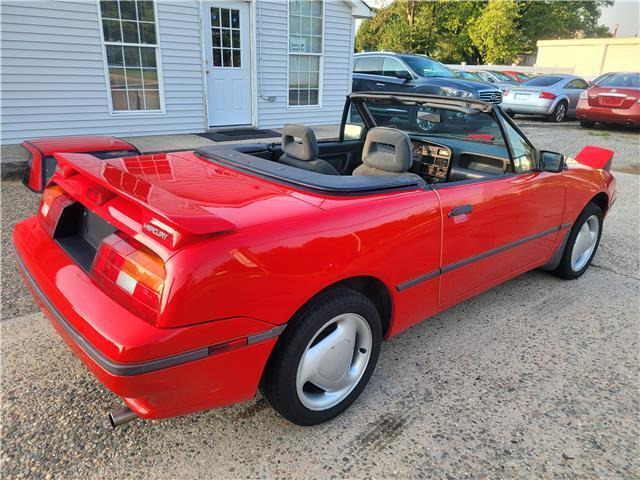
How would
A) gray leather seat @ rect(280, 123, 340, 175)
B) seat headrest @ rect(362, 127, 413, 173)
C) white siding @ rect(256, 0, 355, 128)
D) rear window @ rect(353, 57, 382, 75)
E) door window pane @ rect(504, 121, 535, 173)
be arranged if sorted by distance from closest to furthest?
seat headrest @ rect(362, 127, 413, 173), gray leather seat @ rect(280, 123, 340, 175), door window pane @ rect(504, 121, 535, 173), white siding @ rect(256, 0, 355, 128), rear window @ rect(353, 57, 382, 75)

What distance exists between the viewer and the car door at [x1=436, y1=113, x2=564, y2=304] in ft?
8.81

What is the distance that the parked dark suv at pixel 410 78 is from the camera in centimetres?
1088

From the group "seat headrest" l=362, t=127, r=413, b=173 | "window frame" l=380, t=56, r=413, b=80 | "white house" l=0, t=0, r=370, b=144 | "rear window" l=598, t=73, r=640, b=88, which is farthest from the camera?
"rear window" l=598, t=73, r=640, b=88

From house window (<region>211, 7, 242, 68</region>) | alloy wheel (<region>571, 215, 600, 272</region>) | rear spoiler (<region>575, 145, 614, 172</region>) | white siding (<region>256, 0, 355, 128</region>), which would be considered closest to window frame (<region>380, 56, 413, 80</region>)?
→ white siding (<region>256, 0, 355, 128</region>)

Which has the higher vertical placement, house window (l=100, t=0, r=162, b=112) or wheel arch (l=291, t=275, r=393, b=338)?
house window (l=100, t=0, r=162, b=112)

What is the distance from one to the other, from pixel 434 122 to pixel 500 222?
0.96 metres

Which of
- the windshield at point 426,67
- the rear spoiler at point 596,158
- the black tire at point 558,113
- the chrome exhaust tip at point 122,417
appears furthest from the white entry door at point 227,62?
the black tire at point 558,113

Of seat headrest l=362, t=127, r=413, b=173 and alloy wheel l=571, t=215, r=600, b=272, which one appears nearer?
seat headrest l=362, t=127, r=413, b=173

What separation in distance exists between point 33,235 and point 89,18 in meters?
6.41

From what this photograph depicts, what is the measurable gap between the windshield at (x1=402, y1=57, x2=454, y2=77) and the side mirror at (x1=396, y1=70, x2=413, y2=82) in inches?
9.1

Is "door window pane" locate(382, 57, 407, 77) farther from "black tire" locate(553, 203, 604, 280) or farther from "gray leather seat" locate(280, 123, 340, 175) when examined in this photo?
"gray leather seat" locate(280, 123, 340, 175)

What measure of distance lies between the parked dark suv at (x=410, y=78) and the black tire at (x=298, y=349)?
9465 mm

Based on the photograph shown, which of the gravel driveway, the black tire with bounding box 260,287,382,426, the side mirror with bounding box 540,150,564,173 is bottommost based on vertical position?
the gravel driveway

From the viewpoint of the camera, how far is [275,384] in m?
2.01
